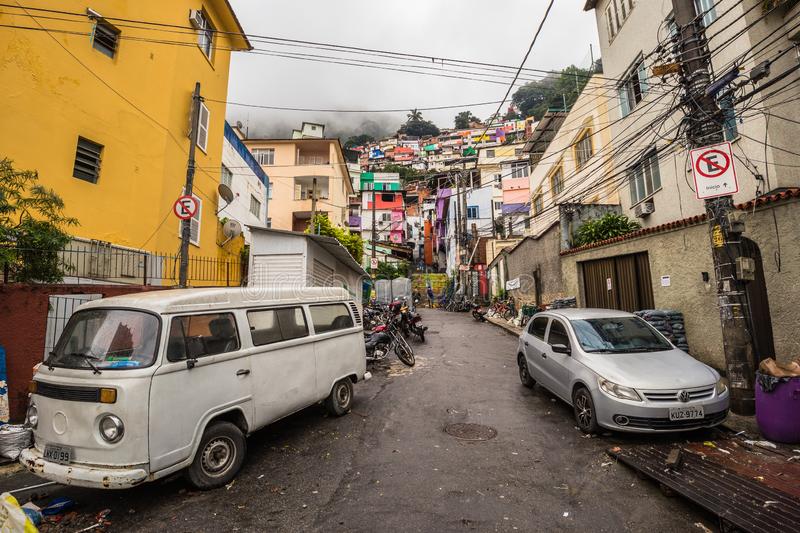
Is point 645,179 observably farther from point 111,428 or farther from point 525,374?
point 111,428

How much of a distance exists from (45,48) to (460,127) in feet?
391

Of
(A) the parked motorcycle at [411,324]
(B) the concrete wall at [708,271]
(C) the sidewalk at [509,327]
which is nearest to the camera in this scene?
(B) the concrete wall at [708,271]

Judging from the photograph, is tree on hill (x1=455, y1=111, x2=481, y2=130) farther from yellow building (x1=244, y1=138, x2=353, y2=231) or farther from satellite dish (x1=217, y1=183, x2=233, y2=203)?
satellite dish (x1=217, y1=183, x2=233, y2=203)

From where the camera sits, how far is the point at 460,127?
117500 millimetres

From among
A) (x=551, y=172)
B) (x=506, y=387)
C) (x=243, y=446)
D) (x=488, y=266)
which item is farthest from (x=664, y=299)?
(x=488, y=266)

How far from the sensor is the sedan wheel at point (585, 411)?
4902mm

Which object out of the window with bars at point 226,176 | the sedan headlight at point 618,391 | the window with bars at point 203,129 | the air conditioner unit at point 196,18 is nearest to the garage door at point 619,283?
the sedan headlight at point 618,391

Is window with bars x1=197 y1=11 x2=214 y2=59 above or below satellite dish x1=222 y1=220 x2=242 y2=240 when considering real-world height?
above

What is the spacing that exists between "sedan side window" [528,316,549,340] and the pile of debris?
3222mm

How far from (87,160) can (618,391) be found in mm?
12109

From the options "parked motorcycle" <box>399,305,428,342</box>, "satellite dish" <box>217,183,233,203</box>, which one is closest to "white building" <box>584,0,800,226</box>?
"parked motorcycle" <box>399,305,428,342</box>

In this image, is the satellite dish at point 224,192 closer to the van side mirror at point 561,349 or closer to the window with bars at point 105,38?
the window with bars at point 105,38

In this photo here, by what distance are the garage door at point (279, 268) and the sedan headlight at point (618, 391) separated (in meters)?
9.44

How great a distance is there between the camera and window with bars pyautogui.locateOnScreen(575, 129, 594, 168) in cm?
1711
